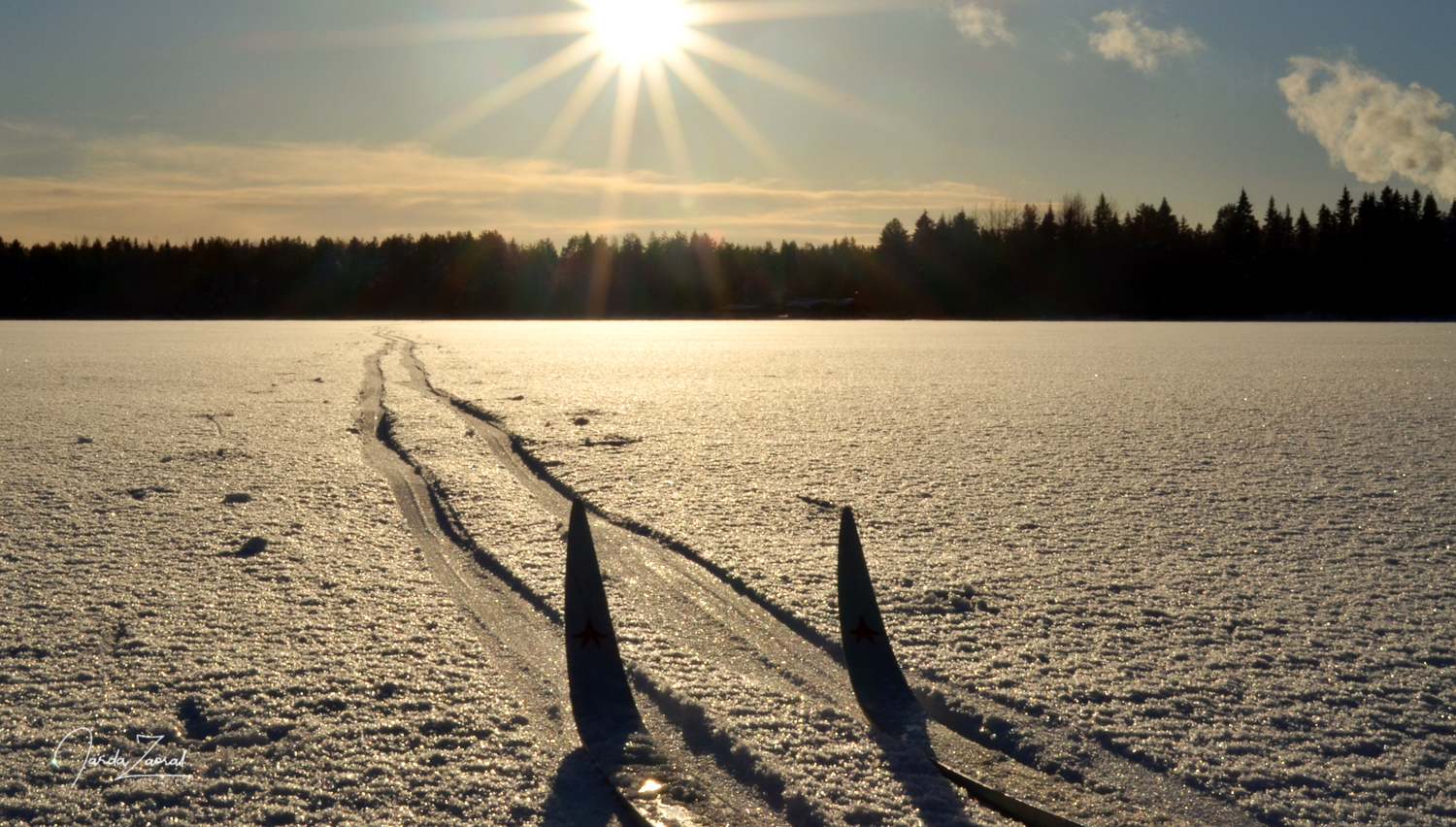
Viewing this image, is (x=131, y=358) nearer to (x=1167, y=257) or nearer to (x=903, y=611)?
(x=903, y=611)

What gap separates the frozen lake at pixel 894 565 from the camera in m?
1.72

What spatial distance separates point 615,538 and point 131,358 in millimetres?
11743

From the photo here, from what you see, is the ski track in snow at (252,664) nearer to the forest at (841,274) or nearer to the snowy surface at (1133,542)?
the snowy surface at (1133,542)

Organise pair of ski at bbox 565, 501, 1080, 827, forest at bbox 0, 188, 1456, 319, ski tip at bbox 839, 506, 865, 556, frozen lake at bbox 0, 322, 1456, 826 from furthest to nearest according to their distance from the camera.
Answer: forest at bbox 0, 188, 1456, 319
ski tip at bbox 839, 506, 865, 556
frozen lake at bbox 0, 322, 1456, 826
pair of ski at bbox 565, 501, 1080, 827

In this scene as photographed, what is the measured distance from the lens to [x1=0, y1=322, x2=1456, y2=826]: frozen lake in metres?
1.72

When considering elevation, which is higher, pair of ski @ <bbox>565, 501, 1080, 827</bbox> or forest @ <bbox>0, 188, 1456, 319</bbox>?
forest @ <bbox>0, 188, 1456, 319</bbox>

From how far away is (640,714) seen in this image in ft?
6.24

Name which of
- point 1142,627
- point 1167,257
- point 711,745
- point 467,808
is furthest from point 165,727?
point 1167,257

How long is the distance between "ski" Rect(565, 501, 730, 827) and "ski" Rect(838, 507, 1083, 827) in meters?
0.43

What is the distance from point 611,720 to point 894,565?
129 centimetres

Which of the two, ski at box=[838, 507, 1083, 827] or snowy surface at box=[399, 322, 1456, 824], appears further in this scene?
snowy surface at box=[399, 322, 1456, 824]

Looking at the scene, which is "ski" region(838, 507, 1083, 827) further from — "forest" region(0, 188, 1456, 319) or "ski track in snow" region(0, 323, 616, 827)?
"forest" region(0, 188, 1456, 319)

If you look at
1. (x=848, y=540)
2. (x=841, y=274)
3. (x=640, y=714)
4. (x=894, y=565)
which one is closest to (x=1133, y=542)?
(x=894, y=565)

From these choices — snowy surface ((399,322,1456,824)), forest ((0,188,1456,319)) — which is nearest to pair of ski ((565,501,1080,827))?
snowy surface ((399,322,1456,824))
